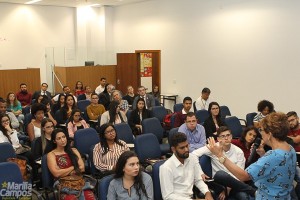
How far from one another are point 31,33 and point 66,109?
5.73m

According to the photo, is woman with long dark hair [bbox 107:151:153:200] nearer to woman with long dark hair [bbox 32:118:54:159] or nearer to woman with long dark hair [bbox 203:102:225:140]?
woman with long dark hair [bbox 32:118:54:159]

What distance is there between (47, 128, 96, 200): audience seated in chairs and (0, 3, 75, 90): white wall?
8.17 m

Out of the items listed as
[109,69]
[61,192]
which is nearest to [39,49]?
[109,69]

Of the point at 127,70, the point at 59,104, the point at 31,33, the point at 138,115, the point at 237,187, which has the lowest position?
the point at 237,187

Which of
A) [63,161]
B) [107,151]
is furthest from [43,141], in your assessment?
[107,151]

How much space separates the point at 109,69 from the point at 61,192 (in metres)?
9.09

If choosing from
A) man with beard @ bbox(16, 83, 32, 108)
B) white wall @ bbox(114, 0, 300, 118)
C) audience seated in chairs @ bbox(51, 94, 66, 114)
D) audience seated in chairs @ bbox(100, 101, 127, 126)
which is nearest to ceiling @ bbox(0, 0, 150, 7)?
white wall @ bbox(114, 0, 300, 118)

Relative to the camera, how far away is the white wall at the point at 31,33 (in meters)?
11.0

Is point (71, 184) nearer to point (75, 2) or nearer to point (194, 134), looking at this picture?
point (194, 134)

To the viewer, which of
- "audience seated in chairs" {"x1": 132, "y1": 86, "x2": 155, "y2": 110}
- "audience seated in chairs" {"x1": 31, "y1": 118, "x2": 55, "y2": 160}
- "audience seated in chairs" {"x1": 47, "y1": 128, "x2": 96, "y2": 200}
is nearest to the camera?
"audience seated in chairs" {"x1": 47, "y1": 128, "x2": 96, "y2": 200}

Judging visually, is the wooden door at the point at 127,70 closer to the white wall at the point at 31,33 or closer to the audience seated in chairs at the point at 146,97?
the white wall at the point at 31,33

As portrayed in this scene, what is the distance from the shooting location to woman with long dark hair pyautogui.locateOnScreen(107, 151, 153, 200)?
304cm

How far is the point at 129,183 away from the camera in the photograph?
122 inches

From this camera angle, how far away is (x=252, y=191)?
3422mm
